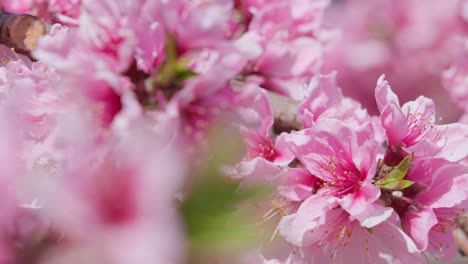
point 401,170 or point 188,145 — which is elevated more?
point 188,145

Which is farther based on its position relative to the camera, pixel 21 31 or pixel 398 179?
pixel 21 31

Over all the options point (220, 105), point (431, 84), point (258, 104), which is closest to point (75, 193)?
point (220, 105)

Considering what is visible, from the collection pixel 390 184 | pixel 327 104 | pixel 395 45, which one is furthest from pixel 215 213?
pixel 395 45

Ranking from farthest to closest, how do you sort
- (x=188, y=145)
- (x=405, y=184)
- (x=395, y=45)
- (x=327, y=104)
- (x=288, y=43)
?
(x=395, y=45) → (x=288, y=43) → (x=327, y=104) → (x=405, y=184) → (x=188, y=145)

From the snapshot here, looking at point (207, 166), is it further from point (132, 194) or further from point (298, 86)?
point (298, 86)

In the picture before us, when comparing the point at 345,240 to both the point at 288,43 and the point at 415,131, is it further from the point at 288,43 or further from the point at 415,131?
the point at 288,43

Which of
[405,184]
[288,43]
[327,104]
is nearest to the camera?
[405,184]

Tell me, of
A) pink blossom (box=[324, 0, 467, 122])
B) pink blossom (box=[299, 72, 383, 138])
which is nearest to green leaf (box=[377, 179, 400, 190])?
pink blossom (box=[299, 72, 383, 138])

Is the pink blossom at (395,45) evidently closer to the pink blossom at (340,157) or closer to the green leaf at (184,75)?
→ the pink blossom at (340,157)
